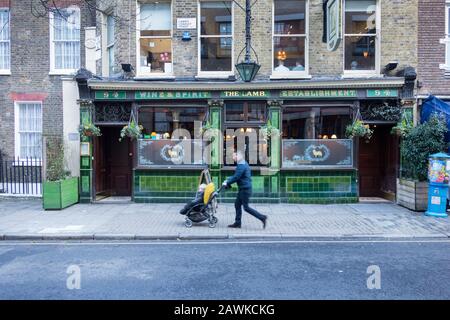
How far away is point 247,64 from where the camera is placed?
11719mm

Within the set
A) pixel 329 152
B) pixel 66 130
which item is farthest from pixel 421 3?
pixel 66 130

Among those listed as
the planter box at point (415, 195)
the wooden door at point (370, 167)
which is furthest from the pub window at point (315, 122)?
the planter box at point (415, 195)

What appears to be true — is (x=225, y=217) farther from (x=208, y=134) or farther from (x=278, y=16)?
(x=278, y=16)

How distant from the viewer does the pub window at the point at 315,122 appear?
502 inches

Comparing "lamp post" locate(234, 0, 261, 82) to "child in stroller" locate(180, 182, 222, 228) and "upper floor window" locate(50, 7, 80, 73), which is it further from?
"upper floor window" locate(50, 7, 80, 73)

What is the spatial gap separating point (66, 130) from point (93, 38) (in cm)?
368

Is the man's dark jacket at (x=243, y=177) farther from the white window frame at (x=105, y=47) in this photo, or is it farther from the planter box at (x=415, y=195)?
the white window frame at (x=105, y=47)

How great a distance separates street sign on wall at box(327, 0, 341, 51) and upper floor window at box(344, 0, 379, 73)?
1224 millimetres

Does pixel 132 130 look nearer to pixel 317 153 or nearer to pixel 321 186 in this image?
pixel 317 153

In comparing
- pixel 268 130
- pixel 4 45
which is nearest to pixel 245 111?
pixel 268 130

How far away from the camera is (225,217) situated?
10.6m

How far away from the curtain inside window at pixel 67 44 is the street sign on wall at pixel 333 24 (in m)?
10.4

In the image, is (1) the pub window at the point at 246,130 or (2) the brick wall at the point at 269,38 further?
(1) the pub window at the point at 246,130
